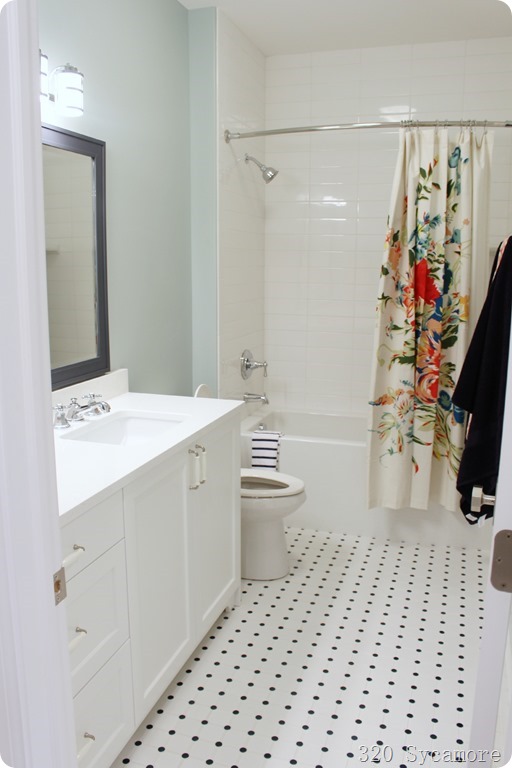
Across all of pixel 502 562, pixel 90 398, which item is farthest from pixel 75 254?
pixel 502 562

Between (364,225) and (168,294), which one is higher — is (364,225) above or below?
above

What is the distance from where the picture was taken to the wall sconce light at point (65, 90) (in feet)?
6.82

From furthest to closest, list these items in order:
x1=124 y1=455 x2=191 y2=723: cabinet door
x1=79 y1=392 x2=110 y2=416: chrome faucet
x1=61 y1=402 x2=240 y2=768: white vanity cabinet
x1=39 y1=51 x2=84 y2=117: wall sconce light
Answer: x1=79 y1=392 x2=110 y2=416: chrome faucet → x1=39 y1=51 x2=84 y2=117: wall sconce light → x1=124 y1=455 x2=191 y2=723: cabinet door → x1=61 y1=402 x2=240 y2=768: white vanity cabinet

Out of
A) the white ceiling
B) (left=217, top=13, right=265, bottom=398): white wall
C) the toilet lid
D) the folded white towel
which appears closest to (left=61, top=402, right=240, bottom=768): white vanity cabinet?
the toilet lid

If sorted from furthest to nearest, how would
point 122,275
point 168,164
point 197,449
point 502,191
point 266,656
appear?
1. point 502,191
2. point 168,164
3. point 122,275
4. point 266,656
5. point 197,449

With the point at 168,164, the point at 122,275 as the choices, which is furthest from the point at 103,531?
the point at 168,164

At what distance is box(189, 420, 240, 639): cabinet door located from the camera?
2191 millimetres

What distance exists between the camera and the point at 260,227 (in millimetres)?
3883

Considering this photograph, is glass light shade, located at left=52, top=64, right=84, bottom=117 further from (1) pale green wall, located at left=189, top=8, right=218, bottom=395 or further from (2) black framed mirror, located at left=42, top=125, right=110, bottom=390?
(1) pale green wall, located at left=189, top=8, right=218, bottom=395

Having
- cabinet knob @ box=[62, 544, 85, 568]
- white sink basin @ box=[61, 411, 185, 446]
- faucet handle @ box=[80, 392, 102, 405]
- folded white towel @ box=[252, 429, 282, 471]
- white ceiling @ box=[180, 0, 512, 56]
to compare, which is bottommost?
folded white towel @ box=[252, 429, 282, 471]

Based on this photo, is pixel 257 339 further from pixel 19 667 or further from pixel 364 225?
pixel 19 667

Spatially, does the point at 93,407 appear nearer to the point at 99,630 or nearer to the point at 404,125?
the point at 99,630

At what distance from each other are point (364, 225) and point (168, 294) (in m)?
1.37

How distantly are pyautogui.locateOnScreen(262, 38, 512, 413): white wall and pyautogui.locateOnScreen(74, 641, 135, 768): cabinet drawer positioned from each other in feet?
8.13
